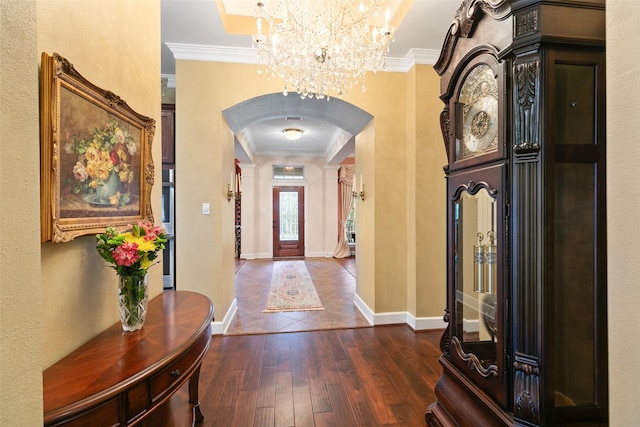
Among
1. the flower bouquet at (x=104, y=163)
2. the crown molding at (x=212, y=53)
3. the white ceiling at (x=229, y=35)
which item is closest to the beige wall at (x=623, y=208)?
the flower bouquet at (x=104, y=163)

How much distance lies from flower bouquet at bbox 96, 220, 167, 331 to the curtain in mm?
7067

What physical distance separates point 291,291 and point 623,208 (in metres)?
4.44

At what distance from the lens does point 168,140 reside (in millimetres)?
3119

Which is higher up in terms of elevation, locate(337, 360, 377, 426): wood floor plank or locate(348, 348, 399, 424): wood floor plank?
locate(337, 360, 377, 426): wood floor plank

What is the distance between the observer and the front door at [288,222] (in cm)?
822

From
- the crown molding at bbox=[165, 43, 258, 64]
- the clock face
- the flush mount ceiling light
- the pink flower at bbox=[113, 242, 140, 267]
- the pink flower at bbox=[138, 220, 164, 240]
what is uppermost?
the crown molding at bbox=[165, 43, 258, 64]

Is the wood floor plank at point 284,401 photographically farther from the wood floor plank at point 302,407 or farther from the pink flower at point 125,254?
the pink flower at point 125,254

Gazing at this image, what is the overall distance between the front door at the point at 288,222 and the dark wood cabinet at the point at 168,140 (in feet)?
16.6

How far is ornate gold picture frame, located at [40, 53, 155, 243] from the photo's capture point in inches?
39.1

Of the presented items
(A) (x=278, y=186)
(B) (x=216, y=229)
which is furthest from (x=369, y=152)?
(A) (x=278, y=186)

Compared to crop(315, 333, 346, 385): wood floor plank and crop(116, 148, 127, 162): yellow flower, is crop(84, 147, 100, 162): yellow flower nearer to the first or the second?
crop(116, 148, 127, 162): yellow flower

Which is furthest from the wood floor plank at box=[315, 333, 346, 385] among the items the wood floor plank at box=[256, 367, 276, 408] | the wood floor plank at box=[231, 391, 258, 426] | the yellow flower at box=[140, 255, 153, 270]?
the yellow flower at box=[140, 255, 153, 270]

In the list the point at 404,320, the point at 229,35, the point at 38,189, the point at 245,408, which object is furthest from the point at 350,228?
the point at 38,189

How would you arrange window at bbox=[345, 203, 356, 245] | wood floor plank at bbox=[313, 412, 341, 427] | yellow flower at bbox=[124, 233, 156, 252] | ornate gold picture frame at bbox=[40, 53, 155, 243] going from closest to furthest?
ornate gold picture frame at bbox=[40, 53, 155, 243] → yellow flower at bbox=[124, 233, 156, 252] → wood floor plank at bbox=[313, 412, 341, 427] → window at bbox=[345, 203, 356, 245]
